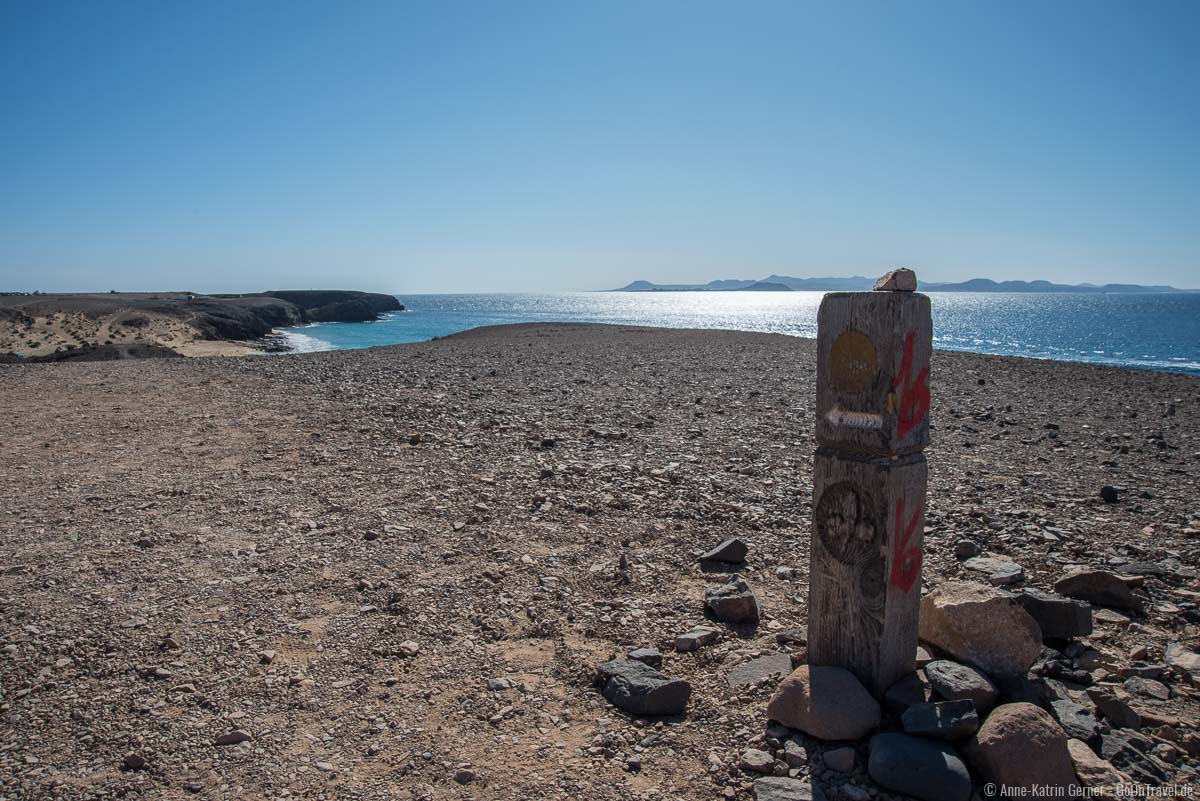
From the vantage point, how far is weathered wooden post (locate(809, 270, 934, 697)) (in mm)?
3252

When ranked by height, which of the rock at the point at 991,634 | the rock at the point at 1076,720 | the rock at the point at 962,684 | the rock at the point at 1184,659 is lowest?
the rock at the point at 1184,659

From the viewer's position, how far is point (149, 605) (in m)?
4.89

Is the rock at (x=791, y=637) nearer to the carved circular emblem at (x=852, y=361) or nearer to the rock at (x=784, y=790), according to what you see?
the rock at (x=784, y=790)

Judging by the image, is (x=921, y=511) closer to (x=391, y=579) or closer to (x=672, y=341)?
(x=391, y=579)

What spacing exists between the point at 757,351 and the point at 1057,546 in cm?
2262

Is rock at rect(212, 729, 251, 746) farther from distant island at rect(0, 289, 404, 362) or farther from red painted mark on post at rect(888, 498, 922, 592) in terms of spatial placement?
distant island at rect(0, 289, 404, 362)

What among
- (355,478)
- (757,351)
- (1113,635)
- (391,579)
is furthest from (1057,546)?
(757,351)

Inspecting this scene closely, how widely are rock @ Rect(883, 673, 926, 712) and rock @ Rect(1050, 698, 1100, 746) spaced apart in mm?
680

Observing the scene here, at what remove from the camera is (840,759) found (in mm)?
3143

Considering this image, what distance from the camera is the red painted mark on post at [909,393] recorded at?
3.23 meters

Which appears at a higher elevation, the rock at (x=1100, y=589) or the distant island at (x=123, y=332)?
the distant island at (x=123, y=332)

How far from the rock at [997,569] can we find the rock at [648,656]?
2812mm

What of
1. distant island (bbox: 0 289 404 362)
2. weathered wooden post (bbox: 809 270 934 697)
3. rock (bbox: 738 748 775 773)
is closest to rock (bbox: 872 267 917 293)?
weathered wooden post (bbox: 809 270 934 697)

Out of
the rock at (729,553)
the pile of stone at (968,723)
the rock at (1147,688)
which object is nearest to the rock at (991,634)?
the pile of stone at (968,723)
